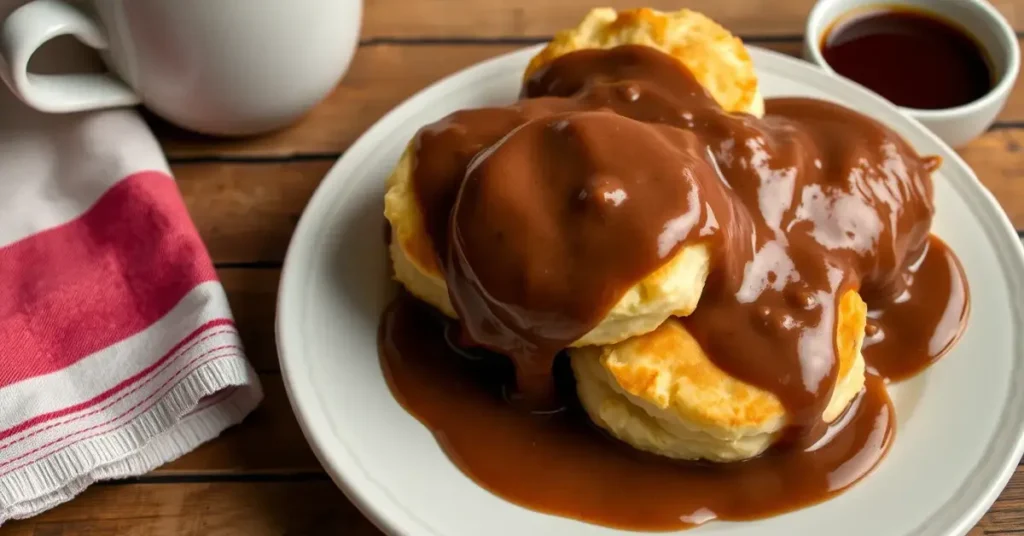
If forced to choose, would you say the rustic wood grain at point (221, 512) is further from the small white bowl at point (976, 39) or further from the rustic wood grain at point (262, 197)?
the small white bowl at point (976, 39)

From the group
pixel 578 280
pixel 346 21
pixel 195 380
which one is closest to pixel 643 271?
pixel 578 280

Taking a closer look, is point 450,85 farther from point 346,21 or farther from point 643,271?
point 643,271

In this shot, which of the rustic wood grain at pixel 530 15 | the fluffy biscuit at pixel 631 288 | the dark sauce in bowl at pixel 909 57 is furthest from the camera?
the rustic wood grain at pixel 530 15

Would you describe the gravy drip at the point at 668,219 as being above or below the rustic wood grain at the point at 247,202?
above

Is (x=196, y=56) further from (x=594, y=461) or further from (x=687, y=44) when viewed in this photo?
(x=594, y=461)

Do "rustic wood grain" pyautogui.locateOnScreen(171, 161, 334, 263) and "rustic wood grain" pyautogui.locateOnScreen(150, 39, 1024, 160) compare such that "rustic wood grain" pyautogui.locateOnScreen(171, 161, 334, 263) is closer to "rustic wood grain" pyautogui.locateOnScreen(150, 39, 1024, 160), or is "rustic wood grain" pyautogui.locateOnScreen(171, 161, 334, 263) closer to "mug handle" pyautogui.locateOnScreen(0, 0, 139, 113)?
"rustic wood grain" pyautogui.locateOnScreen(150, 39, 1024, 160)

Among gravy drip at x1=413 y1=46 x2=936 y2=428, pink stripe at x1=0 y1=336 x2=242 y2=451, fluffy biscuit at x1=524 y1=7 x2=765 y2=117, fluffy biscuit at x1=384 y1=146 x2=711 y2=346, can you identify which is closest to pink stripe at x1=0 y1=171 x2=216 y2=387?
pink stripe at x1=0 y1=336 x2=242 y2=451

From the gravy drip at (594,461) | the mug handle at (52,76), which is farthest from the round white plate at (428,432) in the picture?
the mug handle at (52,76)
